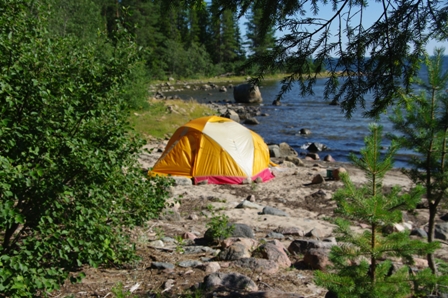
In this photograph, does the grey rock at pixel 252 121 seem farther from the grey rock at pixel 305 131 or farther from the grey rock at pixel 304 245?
the grey rock at pixel 304 245

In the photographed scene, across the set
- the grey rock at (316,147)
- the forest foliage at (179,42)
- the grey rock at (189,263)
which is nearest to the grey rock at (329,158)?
the grey rock at (316,147)

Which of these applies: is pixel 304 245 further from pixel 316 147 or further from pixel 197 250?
pixel 316 147

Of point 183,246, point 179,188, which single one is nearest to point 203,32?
point 179,188

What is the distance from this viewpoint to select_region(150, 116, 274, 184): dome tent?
40.0ft

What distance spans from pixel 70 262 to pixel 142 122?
60.8 feet

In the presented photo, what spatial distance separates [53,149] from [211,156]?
8.53 meters

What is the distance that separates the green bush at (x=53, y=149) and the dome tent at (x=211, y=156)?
7662 mm

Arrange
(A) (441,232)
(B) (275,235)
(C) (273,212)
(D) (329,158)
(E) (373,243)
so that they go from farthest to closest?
(D) (329,158) < (C) (273,212) < (A) (441,232) < (B) (275,235) < (E) (373,243)

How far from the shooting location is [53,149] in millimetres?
3801

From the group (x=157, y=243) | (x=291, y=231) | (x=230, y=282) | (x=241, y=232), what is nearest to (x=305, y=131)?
(x=291, y=231)

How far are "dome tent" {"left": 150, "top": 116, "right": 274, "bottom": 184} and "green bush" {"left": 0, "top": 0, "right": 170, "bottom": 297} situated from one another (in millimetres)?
7662

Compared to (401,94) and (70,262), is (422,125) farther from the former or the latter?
(70,262)

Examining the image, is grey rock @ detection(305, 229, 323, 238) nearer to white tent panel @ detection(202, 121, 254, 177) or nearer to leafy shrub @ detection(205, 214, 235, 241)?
leafy shrub @ detection(205, 214, 235, 241)

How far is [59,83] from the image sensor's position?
4.04 m
